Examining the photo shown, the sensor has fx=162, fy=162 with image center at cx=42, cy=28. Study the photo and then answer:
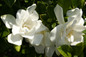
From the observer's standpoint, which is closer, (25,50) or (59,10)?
(59,10)

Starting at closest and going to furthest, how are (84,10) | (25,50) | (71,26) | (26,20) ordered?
1. (71,26)
2. (26,20)
3. (25,50)
4. (84,10)

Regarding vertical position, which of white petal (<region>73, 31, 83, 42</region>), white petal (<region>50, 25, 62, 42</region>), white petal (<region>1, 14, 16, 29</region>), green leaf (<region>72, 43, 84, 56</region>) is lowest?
green leaf (<region>72, 43, 84, 56</region>)

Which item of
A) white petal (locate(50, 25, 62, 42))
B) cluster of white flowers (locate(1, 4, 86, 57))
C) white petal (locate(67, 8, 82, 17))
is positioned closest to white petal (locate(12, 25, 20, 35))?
cluster of white flowers (locate(1, 4, 86, 57))

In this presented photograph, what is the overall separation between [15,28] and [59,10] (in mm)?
386

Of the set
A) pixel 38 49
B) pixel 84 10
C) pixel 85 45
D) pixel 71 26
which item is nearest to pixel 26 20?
pixel 38 49

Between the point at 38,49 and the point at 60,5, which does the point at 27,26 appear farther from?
the point at 60,5

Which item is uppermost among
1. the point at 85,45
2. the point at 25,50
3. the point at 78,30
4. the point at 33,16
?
the point at 33,16

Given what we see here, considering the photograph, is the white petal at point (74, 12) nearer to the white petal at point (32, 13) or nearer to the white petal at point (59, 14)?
the white petal at point (59, 14)

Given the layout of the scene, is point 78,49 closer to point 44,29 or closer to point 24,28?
point 44,29

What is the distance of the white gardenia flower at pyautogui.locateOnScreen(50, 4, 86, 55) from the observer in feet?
4.13

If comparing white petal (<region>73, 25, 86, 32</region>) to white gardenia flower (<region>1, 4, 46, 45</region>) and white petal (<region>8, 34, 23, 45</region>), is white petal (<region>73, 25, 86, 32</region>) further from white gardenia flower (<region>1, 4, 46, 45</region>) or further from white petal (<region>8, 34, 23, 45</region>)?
white petal (<region>8, 34, 23, 45</region>)

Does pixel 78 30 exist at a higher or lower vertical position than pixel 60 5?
lower

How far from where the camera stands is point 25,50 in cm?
164

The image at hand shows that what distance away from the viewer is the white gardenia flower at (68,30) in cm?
126
